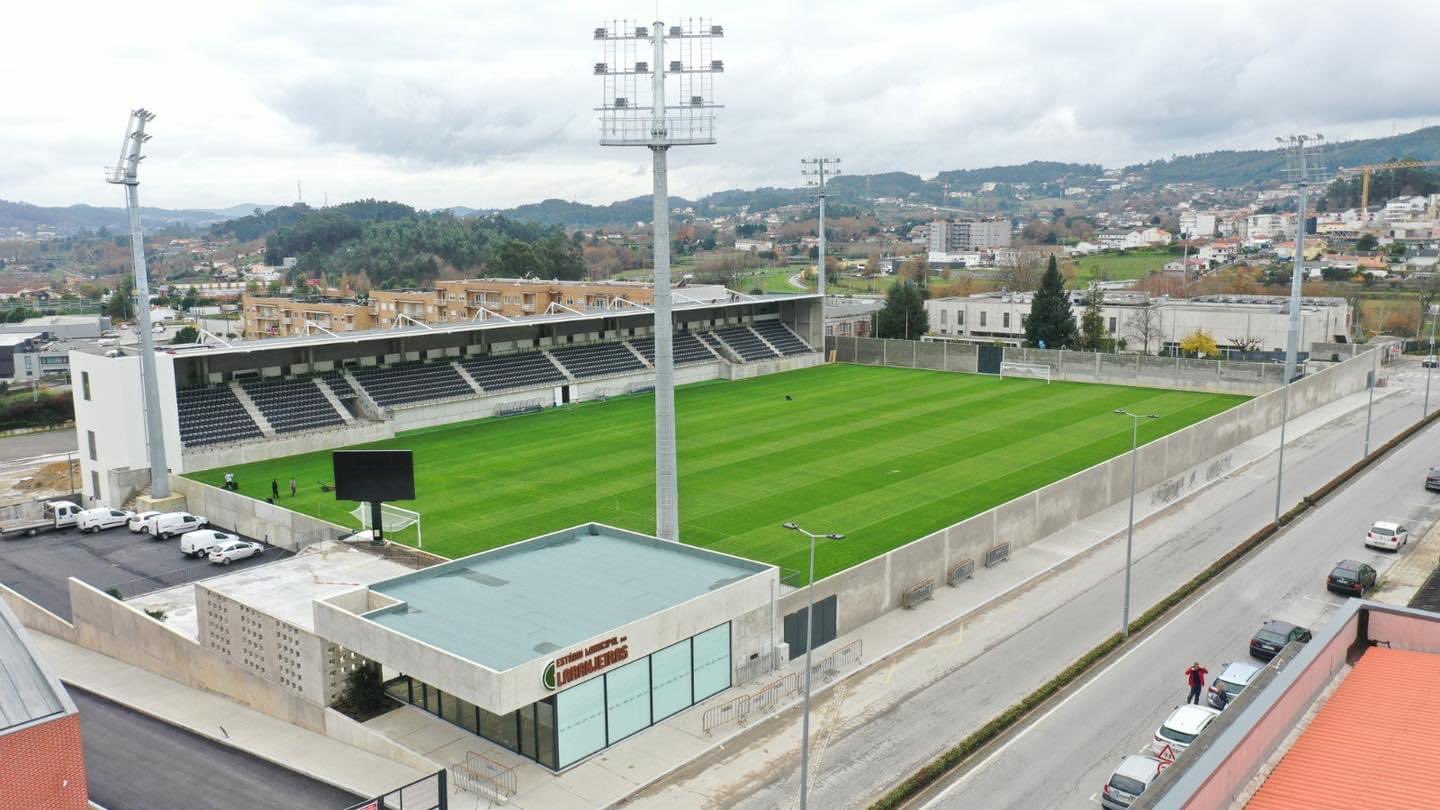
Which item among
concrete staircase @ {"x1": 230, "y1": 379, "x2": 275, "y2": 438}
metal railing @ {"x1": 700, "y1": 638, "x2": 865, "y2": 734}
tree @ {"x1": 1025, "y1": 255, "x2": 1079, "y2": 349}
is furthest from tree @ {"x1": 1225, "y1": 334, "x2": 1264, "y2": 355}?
concrete staircase @ {"x1": 230, "y1": 379, "x2": 275, "y2": 438}

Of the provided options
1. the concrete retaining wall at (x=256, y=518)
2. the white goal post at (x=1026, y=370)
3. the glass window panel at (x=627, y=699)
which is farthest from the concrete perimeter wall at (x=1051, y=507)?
the concrete retaining wall at (x=256, y=518)

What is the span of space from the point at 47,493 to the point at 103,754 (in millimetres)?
35381

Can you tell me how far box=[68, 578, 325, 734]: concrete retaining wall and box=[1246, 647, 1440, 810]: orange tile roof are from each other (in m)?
21.0

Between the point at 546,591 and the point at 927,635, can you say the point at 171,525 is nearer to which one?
the point at 546,591

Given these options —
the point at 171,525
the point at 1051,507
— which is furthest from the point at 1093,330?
the point at 171,525

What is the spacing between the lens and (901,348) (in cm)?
8094

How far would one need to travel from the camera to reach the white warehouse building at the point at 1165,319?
277 feet

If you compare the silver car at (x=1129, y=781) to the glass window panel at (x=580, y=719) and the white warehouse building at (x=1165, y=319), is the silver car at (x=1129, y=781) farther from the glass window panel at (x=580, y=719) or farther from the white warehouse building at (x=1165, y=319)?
the white warehouse building at (x=1165, y=319)

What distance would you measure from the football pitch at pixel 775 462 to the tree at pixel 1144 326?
65.7 feet

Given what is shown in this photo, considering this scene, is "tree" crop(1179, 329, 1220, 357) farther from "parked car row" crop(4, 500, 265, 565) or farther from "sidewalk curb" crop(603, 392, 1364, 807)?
"parked car row" crop(4, 500, 265, 565)

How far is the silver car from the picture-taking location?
66.4 feet

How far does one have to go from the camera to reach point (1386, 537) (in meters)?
37.0

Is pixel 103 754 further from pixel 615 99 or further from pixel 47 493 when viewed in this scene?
pixel 47 493

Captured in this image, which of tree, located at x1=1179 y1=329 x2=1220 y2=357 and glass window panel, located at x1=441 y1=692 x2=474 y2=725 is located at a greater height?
tree, located at x1=1179 y1=329 x2=1220 y2=357
